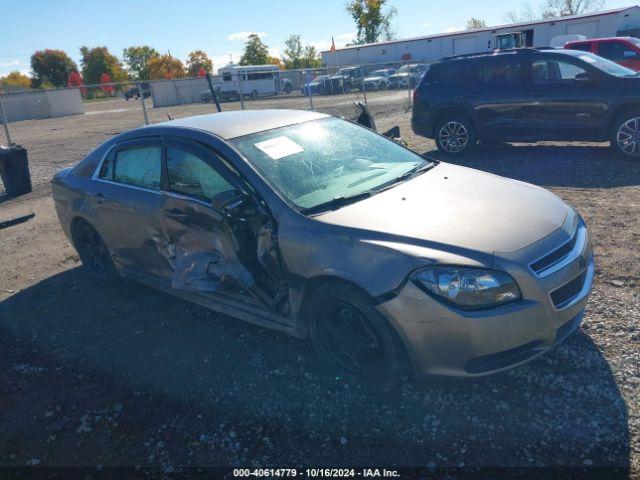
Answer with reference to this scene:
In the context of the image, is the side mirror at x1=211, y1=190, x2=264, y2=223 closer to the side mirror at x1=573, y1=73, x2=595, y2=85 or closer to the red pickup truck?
the side mirror at x1=573, y1=73, x2=595, y2=85

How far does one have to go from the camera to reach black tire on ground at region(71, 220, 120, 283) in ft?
16.8

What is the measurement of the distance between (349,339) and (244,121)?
80.6 inches

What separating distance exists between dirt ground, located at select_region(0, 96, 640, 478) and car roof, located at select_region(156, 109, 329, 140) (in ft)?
5.03

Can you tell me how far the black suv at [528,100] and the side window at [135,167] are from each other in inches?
262

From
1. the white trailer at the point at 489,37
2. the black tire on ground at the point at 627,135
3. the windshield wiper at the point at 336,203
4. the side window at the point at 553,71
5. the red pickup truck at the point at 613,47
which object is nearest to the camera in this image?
the windshield wiper at the point at 336,203

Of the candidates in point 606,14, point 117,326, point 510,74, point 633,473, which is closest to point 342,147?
point 117,326

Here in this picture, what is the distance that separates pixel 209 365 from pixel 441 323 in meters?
1.77

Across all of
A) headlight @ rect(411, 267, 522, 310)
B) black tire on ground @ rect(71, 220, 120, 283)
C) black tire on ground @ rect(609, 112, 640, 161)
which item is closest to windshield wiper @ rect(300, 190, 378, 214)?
Result: headlight @ rect(411, 267, 522, 310)

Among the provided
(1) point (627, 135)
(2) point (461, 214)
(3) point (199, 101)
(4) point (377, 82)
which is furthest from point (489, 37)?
(2) point (461, 214)

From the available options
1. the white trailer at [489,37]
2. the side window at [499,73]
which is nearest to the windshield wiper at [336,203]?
the side window at [499,73]

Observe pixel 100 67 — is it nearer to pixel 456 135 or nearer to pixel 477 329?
pixel 456 135

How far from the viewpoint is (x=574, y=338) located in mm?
3512

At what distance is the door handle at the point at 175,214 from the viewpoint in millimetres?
3948

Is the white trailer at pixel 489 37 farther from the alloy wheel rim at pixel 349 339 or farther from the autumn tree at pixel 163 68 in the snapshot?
the autumn tree at pixel 163 68
